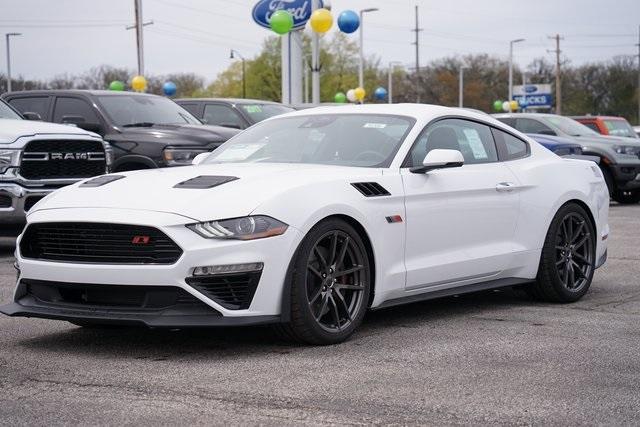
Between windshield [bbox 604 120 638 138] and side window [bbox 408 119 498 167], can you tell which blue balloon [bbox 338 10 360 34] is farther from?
side window [bbox 408 119 498 167]

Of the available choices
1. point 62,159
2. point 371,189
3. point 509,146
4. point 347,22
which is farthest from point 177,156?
point 347,22

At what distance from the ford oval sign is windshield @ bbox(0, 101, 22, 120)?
720 inches

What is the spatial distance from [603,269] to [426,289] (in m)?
3.55

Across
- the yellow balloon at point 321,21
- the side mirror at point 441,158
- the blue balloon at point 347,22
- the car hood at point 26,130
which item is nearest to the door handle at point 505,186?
the side mirror at point 441,158

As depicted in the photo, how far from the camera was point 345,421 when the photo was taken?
4352 millimetres

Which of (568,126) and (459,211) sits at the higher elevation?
(568,126)

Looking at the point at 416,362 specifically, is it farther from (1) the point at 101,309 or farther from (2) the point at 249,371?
(1) the point at 101,309

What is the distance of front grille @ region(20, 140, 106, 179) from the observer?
11031mm

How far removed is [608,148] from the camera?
64.3ft

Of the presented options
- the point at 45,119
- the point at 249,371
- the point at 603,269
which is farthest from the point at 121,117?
the point at 249,371

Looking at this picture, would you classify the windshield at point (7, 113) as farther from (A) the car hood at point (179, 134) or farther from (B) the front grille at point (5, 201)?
(A) the car hood at point (179, 134)

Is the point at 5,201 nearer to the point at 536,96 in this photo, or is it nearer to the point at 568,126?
the point at 568,126

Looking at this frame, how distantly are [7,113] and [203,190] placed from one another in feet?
22.8

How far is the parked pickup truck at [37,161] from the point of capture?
35.3 ft
